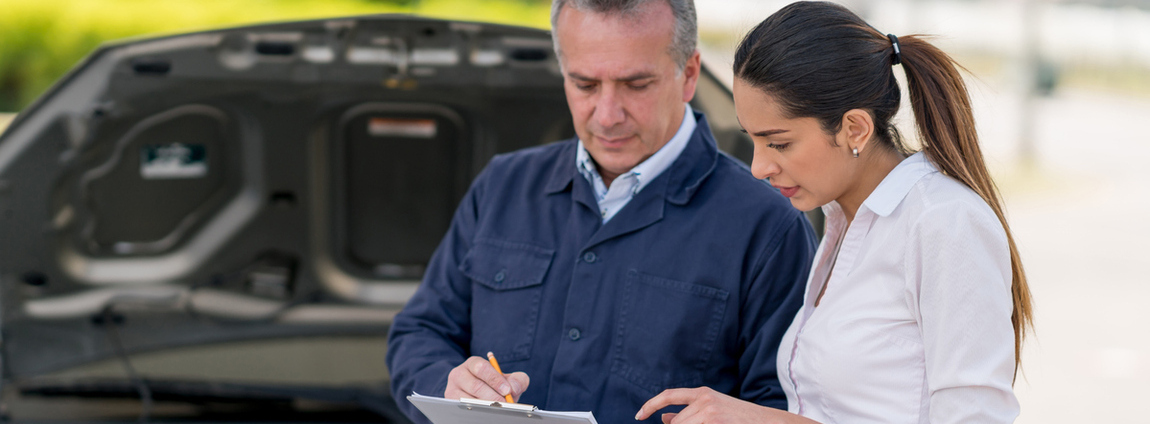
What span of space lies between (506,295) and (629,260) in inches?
9.8

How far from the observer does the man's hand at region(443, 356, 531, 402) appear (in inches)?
64.6

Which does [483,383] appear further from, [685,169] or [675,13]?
[675,13]

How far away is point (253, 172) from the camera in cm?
244

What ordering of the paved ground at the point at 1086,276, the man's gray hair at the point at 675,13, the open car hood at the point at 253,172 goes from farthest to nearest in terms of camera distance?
the paved ground at the point at 1086,276, the open car hood at the point at 253,172, the man's gray hair at the point at 675,13

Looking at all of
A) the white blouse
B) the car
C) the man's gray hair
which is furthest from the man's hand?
the car

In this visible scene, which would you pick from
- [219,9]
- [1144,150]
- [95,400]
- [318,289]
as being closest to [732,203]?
[318,289]

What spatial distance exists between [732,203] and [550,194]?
0.35 m

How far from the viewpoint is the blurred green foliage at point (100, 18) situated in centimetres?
494

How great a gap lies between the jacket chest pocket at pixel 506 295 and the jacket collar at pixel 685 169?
14 cm

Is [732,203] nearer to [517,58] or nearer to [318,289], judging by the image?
[517,58]

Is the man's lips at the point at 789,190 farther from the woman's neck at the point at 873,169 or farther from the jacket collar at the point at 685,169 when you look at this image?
the jacket collar at the point at 685,169

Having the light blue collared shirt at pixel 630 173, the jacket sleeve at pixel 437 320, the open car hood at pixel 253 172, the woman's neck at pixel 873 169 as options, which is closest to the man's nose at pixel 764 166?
the woman's neck at pixel 873 169

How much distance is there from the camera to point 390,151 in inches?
98.0

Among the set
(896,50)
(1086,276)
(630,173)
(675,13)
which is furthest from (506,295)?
(1086,276)
